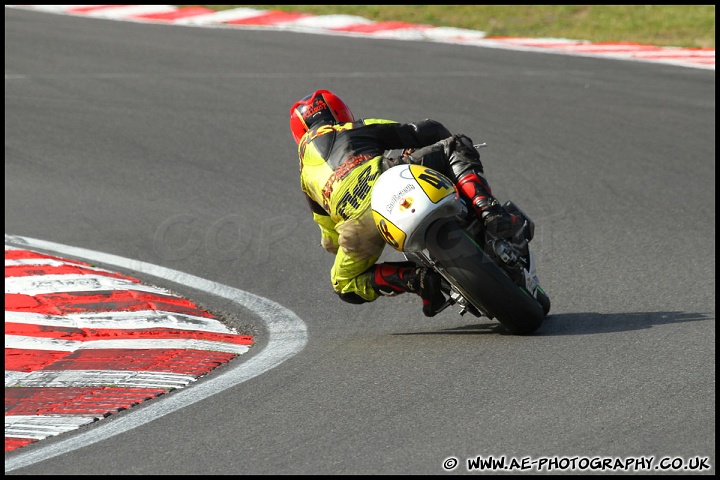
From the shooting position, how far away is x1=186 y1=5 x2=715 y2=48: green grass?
15.4m

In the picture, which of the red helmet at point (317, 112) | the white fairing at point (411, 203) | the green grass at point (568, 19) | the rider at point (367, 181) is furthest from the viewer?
the green grass at point (568, 19)

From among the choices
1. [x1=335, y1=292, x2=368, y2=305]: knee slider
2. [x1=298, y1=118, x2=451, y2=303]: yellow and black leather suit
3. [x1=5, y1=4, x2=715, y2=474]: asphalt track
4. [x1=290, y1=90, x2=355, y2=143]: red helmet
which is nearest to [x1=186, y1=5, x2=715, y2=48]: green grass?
[x1=5, y1=4, x2=715, y2=474]: asphalt track

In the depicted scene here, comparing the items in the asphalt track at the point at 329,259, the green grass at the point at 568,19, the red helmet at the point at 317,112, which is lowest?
the asphalt track at the point at 329,259

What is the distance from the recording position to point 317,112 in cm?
574

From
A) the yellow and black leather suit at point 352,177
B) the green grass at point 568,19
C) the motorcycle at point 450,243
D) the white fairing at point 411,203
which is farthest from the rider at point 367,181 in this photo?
the green grass at point 568,19

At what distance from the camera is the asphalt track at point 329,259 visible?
12.9ft

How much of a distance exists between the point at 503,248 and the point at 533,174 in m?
4.32

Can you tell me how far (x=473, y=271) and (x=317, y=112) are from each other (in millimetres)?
1364

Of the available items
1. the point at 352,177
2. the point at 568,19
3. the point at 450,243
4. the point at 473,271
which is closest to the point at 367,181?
the point at 352,177

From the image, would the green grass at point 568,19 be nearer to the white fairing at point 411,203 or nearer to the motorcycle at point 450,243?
the motorcycle at point 450,243

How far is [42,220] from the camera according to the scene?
27.1ft

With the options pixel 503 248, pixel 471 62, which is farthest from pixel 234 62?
pixel 503 248

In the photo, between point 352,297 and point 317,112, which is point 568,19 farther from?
point 352,297

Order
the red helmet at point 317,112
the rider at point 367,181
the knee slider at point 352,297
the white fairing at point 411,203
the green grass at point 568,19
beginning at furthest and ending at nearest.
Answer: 1. the green grass at point 568,19
2. the red helmet at point 317,112
3. the knee slider at point 352,297
4. the rider at point 367,181
5. the white fairing at point 411,203
